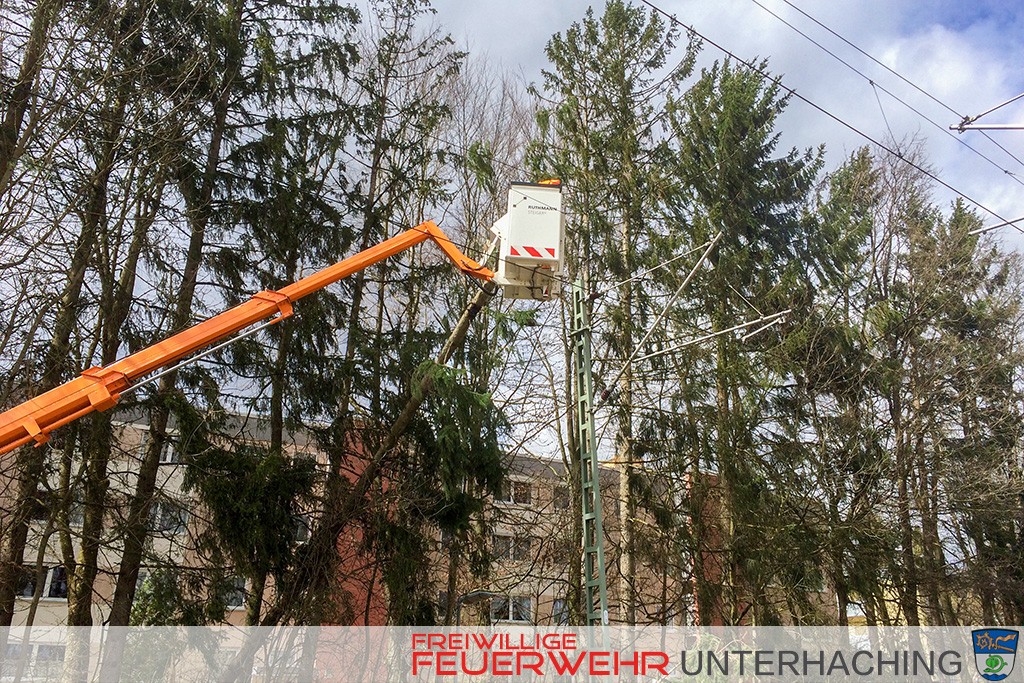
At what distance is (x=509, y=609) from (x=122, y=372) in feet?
30.2

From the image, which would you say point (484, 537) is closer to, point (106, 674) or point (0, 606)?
point (106, 674)

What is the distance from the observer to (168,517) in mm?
10633

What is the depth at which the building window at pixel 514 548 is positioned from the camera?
14.6 metres

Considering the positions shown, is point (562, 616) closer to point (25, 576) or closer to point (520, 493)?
point (520, 493)

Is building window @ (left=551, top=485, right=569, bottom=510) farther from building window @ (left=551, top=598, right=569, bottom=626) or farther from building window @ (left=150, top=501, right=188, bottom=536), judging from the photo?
building window @ (left=150, top=501, right=188, bottom=536)

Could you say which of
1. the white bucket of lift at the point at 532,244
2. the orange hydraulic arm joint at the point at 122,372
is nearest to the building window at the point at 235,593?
the orange hydraulic arm joint at the point at 122,372

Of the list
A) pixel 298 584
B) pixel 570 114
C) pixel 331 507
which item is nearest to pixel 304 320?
pixel 331 507

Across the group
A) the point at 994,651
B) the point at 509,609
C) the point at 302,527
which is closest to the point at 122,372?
the point at 302,527

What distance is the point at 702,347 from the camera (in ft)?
51.2

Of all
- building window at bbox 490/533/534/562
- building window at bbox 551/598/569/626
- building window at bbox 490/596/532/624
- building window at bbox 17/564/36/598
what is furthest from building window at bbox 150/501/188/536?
building window at bbox 551/598/569/626

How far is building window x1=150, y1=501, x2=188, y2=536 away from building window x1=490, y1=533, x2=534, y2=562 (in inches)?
212

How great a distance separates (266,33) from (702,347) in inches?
361

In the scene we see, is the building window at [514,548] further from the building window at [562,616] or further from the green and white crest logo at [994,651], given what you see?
the green and white crest logo at [994,651]

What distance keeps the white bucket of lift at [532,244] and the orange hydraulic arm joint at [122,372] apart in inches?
14.7
